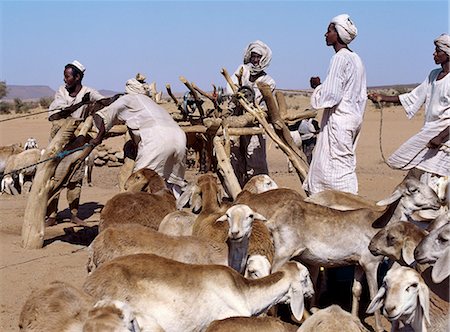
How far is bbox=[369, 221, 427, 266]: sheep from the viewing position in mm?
6367

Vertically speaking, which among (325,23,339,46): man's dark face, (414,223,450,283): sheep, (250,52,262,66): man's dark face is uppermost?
(325,23,339,46): man's dark face

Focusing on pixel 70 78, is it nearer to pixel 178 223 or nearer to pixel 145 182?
pixel 145 182

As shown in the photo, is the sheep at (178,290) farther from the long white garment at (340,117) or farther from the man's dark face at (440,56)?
the man's dark face at (440,56)

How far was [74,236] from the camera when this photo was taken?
38.2ft

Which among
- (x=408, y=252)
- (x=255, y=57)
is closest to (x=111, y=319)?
(x=408, y=252)

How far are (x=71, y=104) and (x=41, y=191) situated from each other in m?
1.65

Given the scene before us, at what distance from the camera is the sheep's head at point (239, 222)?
663 centimetres

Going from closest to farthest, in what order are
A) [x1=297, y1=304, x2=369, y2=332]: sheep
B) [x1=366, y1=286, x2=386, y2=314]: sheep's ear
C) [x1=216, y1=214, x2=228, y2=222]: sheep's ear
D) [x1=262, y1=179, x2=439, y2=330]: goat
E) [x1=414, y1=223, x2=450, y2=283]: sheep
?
1. [x1=297, y1=304, x2=369, y2=332]: sheep
2. [x1=366, y1=286, x2=386, y2=314]: sheep's ear
3. [x1=414, y1=223, x2=450, y2=283]: sheep
4. [x1=216, y1=214, x2=228, y2=222]: sheep's ear
5. [x1=262, y1=179, x2=439, y2=330]: goat

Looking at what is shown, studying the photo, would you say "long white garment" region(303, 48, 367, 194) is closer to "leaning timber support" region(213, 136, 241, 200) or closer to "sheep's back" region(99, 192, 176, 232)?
"leaning timber support" region(213, 136, 241, 200)

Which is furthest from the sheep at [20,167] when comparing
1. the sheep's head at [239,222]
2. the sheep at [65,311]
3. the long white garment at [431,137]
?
the sheep at [65,311]

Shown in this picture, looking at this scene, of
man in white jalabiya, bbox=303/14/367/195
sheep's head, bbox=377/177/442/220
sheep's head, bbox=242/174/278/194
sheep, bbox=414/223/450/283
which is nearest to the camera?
sheep, bbox=414/223/450/283

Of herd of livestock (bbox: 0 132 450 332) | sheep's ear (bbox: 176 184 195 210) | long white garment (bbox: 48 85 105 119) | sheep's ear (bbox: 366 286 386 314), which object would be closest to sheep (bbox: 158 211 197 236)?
herd of livestock (bbox: 0 132 450 332)

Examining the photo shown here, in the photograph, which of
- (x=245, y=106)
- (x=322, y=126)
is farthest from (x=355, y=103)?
(x=245, y=106)

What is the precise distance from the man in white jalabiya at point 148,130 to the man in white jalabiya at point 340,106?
1.89 metres
